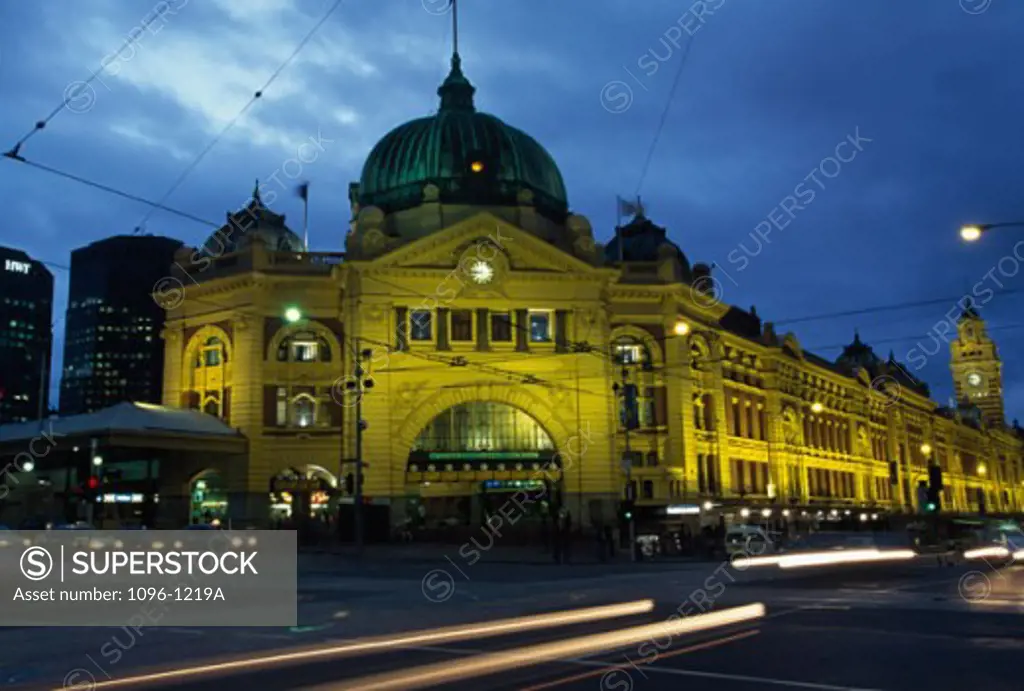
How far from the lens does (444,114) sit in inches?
2773

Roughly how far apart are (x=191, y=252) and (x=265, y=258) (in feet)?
26.0

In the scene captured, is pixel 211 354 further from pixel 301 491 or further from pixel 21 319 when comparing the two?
pixel 21 319

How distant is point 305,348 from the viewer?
6209 cm

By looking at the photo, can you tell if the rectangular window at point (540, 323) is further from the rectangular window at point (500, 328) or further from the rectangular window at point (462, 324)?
the rectangular window at point (462, 324)

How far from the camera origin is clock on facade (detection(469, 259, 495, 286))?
59.6 metres

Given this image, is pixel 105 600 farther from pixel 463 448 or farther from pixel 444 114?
pixel 444 114

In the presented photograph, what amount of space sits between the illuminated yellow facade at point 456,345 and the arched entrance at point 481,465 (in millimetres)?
Result: 133

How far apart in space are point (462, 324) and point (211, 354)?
16646 millimetres

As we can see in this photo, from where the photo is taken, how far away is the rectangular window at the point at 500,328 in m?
60.1

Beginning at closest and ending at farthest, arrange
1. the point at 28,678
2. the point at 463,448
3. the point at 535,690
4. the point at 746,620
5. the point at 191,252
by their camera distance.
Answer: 1. the point at 535,690
2. the point at 28,678
3. the point at 746,620
4. the point at 463,448
5. the point at 191,252

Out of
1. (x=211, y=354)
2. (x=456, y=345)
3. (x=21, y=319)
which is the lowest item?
(x=456, y=345)

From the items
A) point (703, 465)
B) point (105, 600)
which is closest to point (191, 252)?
point (703, 465)

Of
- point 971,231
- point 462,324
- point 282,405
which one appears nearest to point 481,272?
point 462,324

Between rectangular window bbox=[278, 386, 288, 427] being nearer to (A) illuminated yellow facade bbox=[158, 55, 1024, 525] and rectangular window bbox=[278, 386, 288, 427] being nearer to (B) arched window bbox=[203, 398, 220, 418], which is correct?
(A) illuminated yellow facade bbox=[158, 55, 1024, 525]
